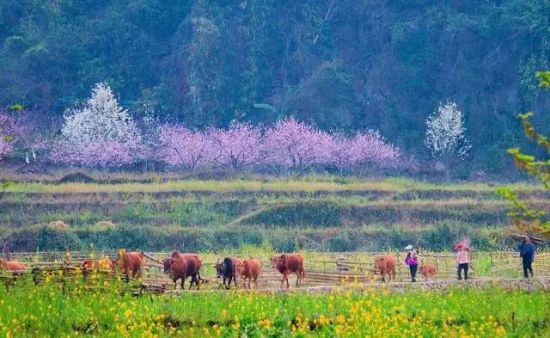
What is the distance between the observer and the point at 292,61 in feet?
238

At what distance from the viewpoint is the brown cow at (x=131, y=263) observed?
25.8 metres

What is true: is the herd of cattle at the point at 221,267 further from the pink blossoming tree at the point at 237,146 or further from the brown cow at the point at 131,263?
the pink blossoming tree at the point at 237,146

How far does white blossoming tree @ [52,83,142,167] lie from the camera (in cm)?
6456

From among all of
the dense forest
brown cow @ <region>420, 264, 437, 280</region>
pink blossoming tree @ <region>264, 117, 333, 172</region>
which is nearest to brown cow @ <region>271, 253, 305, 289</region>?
brown cow @ <region>420, 264, 437, 280</region>

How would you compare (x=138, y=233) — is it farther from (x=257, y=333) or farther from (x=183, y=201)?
(x=257, y=333)

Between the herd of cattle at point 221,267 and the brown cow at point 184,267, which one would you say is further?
the brown cow at point 184,267

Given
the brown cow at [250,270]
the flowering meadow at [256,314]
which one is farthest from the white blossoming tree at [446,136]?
the flowering meadow at [256,314]

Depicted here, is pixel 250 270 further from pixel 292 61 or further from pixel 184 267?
pixel 292 61

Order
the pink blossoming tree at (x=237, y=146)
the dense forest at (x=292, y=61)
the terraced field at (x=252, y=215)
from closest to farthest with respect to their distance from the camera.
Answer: the terraced field at (x=252, y=215), the pink blossoming tree at (x=237, y=146), the dense forest at (x=292, y=61)

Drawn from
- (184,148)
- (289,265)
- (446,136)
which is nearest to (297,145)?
(184,148)

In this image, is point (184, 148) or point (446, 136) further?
point (184, 148)

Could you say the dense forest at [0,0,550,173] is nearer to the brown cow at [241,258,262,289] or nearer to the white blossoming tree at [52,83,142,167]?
the white blossoming tree at [52,83,142,167]

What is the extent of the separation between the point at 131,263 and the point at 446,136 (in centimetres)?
4017

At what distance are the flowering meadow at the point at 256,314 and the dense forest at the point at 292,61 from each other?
141 ft
